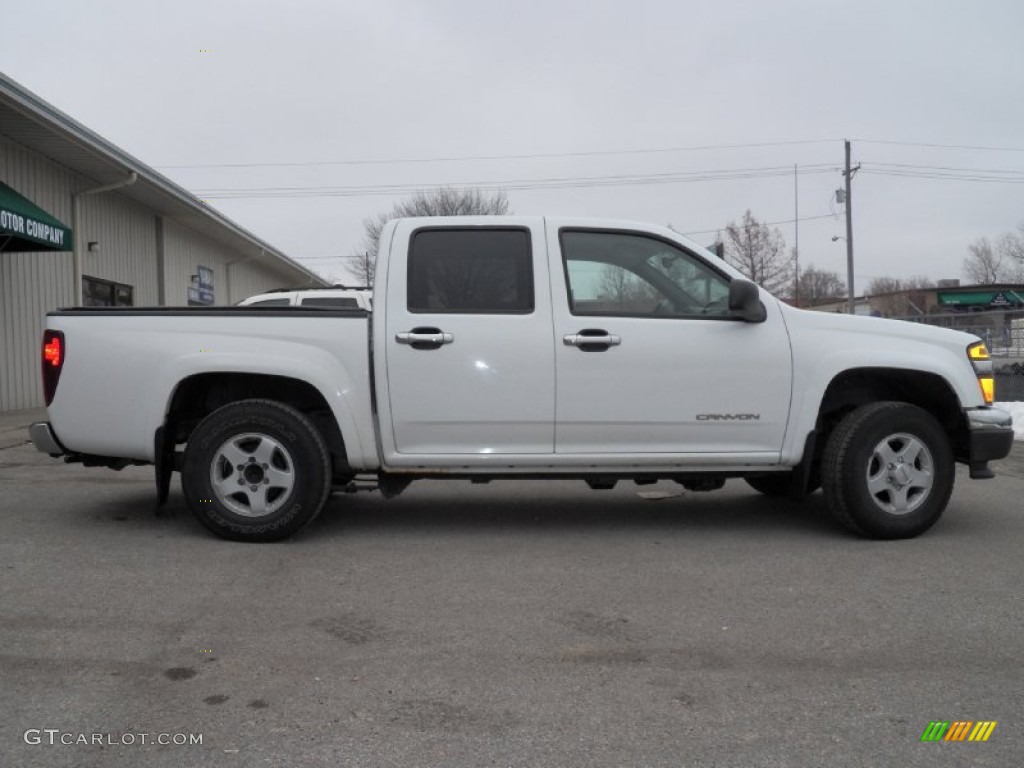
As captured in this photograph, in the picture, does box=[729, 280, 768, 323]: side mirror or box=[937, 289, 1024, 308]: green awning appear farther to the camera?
box=[937, 289, 1024, 308]: green awning

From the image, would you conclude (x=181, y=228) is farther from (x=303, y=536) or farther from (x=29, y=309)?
(x=303, y=536)

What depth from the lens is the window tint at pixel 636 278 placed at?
16.2 feet

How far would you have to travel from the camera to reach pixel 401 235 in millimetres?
5020

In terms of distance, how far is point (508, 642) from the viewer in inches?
133

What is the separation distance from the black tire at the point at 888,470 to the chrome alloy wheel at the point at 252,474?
326 cm

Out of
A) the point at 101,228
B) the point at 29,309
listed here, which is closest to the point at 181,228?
the point at 101,228

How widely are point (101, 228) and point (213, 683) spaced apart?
1627 centimetres

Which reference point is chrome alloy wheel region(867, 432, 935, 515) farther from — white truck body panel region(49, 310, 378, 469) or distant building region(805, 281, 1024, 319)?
distant building region(805, 281, 1024, 319)

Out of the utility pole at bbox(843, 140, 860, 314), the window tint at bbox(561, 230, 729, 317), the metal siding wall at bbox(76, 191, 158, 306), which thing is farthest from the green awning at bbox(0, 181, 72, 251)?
the utility pole at bbox(843, 140, 860, 314)

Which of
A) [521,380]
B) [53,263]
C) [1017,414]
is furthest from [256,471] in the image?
[53,263]

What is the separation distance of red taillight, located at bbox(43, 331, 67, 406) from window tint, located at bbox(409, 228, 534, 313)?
6.88ft

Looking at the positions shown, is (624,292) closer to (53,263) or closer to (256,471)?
(256,471)

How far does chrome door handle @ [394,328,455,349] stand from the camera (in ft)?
15.5

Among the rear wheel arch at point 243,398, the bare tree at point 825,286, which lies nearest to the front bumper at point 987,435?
the rear wheel arch at point 243,398
